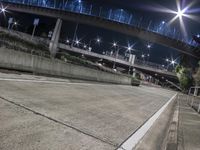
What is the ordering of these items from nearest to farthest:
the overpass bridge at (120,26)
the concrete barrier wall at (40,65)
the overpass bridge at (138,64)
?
the concrete barrier wall at (40,65) < the overpass bridge at (120,26) < the overpass bridge at (138,64)

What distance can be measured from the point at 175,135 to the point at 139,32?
2669 inches

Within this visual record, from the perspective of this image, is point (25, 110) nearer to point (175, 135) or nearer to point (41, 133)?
point (41, 133)

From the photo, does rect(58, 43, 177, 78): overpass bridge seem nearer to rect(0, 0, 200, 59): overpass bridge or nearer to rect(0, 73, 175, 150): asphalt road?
rect(0, 0, 200, 59): overpass bridge

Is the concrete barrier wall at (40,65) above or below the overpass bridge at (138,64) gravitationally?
below

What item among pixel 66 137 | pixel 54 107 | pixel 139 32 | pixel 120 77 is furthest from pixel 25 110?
pixel 139 32

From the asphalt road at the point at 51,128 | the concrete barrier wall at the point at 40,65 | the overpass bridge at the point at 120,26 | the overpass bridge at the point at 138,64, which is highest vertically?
the overpass bridge at the point at 120,26

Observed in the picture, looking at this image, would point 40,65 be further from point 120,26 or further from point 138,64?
point 138,64

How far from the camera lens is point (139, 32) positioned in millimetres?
73500

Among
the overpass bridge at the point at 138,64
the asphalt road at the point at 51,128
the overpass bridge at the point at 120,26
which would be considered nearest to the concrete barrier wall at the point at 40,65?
the asphalt road at the point at 51,128

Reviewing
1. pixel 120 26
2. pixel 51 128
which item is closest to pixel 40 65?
pixel 51 128

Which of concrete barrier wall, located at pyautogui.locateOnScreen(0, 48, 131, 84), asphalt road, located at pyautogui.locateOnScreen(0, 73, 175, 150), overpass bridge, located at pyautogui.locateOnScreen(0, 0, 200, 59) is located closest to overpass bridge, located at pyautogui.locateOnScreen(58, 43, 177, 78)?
overpass bridge, located at pyautogui.locateOnScreen(0, 0, 200, 59)

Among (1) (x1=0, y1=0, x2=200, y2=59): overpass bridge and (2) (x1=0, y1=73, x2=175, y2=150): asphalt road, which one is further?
(1) (x1=0, y1=0, x2=200, y2=59): overpass bridge

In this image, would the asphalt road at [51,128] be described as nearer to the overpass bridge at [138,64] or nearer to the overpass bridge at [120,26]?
the overpass bridge at [120,26]

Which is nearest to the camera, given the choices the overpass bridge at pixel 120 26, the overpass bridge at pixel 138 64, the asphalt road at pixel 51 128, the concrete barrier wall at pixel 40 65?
the asphalt road at pixel 51 128
